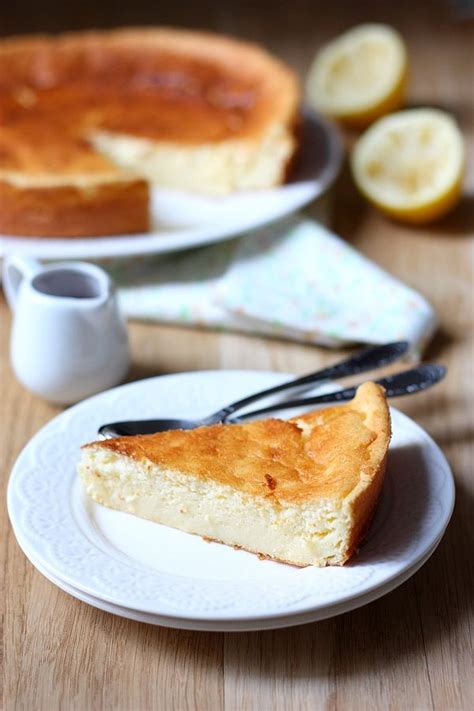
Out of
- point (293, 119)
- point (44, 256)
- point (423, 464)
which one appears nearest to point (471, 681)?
point (423, 464)

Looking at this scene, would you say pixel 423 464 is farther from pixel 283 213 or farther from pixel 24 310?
pixel 283 213

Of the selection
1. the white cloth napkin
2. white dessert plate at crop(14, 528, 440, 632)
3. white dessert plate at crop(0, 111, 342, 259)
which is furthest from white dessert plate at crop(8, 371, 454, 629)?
white dessert plate at crop(0, 111, 342, 259)

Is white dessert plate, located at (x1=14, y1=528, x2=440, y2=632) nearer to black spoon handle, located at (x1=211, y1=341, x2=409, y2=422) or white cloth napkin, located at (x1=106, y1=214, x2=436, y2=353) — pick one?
black spoon handle, located at (x1=211, y1=341, x2=409, y2=422)

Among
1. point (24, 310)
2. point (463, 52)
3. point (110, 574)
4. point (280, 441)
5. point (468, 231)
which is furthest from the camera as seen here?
point (463, 52)

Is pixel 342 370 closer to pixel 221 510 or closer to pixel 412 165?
pixel 221 510

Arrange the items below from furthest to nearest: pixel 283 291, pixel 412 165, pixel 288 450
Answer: pixel 412 165
pixel 283 291
pixel 288 450

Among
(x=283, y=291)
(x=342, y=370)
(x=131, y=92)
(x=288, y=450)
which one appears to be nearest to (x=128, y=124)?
(x=131, y=92)
